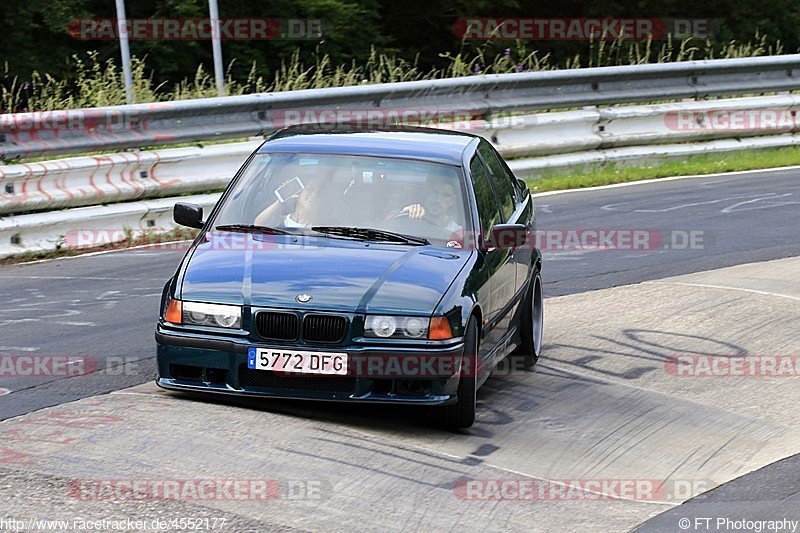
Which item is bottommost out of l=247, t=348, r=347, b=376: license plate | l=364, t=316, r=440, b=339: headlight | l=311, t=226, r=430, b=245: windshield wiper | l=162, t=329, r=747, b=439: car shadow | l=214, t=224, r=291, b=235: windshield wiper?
l=162, t=329, r=747, b=439: car shadow

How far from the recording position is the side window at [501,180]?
29.7ft

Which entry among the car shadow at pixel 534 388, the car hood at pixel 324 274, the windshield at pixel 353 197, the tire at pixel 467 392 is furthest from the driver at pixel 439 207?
the car shadow at pixel 534 388

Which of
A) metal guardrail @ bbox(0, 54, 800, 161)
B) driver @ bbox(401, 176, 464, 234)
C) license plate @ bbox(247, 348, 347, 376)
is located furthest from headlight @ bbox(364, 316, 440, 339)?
metal guardrail @ bbox(0, 54, 800, 161)

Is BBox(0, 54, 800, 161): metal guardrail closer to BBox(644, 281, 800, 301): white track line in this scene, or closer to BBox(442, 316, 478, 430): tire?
BBox(644, 281, 800, 301): white track line

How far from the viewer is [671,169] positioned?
17.4 m

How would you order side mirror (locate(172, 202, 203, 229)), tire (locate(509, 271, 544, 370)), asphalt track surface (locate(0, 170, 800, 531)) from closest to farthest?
asphalt track surface (locate(0, 170, 800, 531))
side mirror (locate(172, 202, 203, 229))
tire (locate(509, 271, 544, 370))

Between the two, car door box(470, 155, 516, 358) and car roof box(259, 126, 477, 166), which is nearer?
car door box(470, 155, 516, 358)

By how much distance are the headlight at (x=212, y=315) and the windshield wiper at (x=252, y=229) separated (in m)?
0.96

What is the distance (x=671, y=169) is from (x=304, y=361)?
11271 mm

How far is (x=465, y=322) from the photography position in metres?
7.23

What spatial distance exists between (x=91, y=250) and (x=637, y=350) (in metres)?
5.36

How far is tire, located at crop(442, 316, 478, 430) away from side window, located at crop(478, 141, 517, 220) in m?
1.71

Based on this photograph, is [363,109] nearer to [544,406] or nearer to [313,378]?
[544,406]

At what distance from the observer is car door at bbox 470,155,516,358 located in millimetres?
7840
